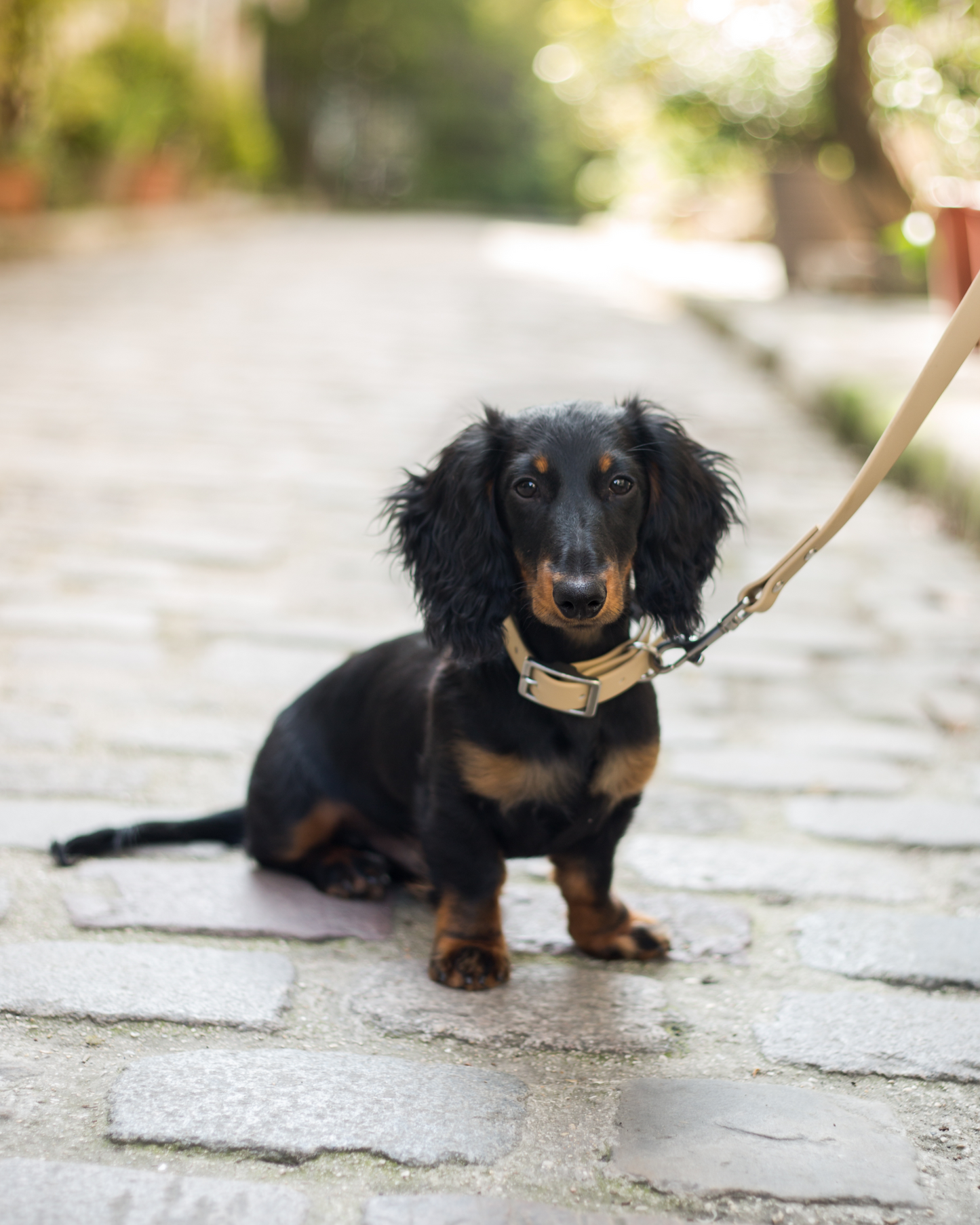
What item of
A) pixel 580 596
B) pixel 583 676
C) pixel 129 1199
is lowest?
pixel 129 1199

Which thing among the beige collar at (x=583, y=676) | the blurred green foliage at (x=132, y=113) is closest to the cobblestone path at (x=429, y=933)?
the beige collar at (x=583, y=676)

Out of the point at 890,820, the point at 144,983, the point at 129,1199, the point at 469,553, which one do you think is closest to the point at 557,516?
the point at 469,553

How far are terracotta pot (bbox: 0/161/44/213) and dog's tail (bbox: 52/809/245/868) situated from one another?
12543mm

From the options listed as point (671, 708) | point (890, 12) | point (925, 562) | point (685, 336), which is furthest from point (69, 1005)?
point (890, 12)

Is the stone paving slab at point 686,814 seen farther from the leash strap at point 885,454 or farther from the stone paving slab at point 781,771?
the leash strap at point 885,454

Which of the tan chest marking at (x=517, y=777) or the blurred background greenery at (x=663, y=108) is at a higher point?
the blurred background greenery at (x=663, y=108)

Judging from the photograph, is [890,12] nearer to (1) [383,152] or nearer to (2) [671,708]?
(2) [671,708]

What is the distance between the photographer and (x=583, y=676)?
79.9 inches

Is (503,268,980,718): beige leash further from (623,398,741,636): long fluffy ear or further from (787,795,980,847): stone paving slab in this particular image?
(787,795,980,847): stone paving slab

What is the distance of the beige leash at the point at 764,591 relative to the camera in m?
1.77

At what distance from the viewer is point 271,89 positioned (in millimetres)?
32875

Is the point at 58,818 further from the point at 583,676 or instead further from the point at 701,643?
the point at 701,643

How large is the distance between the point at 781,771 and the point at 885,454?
1.27m

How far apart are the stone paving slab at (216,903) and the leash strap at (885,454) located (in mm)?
749
